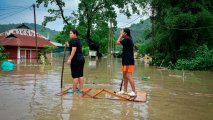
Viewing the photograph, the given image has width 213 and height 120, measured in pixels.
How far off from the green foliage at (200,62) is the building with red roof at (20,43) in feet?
69.2

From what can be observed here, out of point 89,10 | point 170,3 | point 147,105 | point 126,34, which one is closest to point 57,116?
point 147,105

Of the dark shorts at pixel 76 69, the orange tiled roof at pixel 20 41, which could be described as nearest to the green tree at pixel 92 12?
the orange tiled roof at pixel 20 41

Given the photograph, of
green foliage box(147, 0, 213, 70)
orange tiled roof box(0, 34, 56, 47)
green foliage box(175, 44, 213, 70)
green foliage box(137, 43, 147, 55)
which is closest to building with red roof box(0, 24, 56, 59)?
orange tiled roof box(0, 34, 56, 47)

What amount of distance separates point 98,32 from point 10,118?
137ft

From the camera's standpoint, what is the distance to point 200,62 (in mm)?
30141

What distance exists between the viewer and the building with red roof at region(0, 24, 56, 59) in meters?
45.4

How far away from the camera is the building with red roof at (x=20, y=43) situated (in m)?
45.4

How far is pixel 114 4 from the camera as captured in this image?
Answer: 44438 mm

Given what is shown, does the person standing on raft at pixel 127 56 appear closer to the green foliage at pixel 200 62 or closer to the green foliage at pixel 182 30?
the green foliage at pixel 200 62

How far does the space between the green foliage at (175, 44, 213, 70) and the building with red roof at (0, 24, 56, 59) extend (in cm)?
2111

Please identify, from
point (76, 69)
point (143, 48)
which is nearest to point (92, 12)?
point (143, 48)

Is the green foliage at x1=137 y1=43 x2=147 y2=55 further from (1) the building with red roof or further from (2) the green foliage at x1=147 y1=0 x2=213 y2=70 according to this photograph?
(1) the building with red roof

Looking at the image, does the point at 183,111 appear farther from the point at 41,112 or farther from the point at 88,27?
the point at 88,27

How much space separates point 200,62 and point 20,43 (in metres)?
25.7
